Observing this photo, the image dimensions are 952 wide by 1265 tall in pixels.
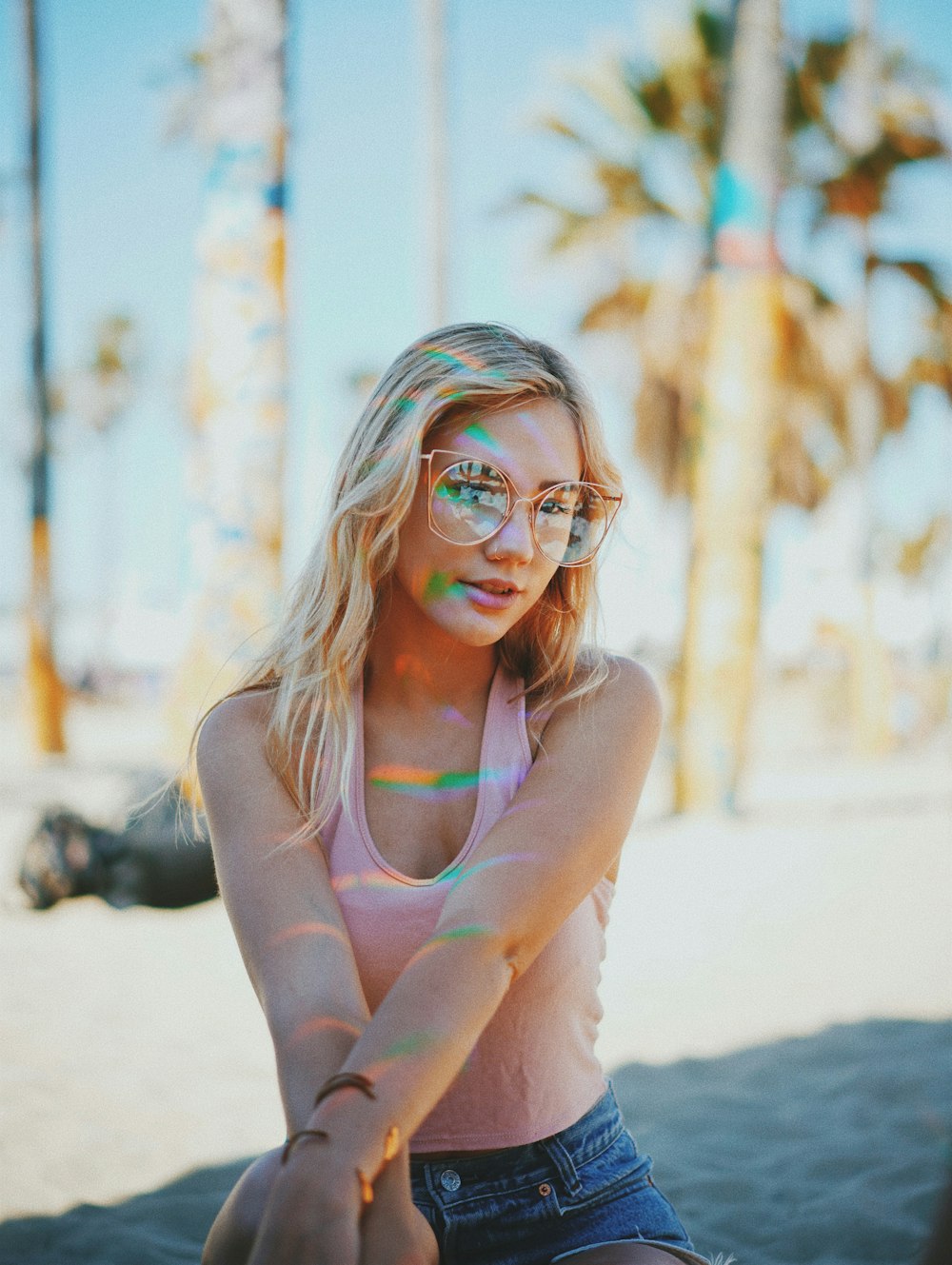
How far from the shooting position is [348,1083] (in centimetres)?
129

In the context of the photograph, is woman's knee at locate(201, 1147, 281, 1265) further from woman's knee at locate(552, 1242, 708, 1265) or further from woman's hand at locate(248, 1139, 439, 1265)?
woman's knee at locate(552, 1242, 708, 1265)

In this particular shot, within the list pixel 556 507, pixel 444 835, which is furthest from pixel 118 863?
pixel 556 507

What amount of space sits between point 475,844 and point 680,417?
53.0 ft

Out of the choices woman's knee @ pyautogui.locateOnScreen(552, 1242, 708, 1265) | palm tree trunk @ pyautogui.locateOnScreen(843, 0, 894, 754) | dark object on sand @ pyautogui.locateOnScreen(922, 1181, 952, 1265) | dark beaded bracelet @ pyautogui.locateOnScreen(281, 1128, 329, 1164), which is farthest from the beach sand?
palm tree trunk @ pyautogui.locateOnScreen(843, 0, 894, 754)

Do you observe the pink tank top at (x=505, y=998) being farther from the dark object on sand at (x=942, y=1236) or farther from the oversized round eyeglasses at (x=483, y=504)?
the dark object on sand at (x=942, y=1236)

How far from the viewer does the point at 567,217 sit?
1662 cm

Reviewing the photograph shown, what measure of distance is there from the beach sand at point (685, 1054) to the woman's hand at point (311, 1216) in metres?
1.55

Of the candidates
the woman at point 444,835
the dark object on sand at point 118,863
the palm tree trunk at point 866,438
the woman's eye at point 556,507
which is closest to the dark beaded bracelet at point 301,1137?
the woman at point 444,835

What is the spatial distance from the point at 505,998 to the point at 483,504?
2.43ft

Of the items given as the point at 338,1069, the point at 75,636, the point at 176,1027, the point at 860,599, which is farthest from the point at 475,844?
the point at 75,636

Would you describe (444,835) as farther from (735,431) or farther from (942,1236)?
(735,431)

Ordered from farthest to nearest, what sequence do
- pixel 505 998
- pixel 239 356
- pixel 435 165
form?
pixel 435 165
pixel 239 356
pixel 505 998

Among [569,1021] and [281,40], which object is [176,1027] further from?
[281,40]

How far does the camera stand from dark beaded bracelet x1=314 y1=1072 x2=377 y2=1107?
129 centimetres
